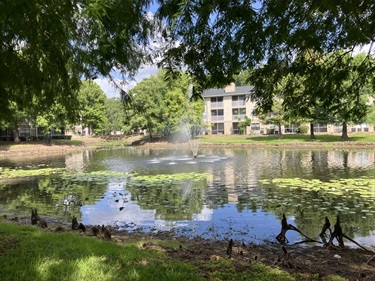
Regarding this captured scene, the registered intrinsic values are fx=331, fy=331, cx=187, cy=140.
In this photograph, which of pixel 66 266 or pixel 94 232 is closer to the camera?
pixel 66 266

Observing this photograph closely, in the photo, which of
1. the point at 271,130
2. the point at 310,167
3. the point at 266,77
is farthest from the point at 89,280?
the point at 271,130

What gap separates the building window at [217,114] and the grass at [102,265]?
2268 inches

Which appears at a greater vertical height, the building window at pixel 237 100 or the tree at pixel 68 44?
the building window at pixel 237 100

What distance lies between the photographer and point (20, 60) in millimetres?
4121

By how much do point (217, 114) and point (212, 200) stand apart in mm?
51323

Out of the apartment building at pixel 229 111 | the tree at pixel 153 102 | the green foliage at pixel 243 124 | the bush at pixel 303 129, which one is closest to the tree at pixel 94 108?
the tree at pixel 153 102

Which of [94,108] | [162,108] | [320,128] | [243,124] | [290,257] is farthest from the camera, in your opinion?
[94,108]

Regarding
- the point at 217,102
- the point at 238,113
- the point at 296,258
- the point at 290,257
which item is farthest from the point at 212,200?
the point at 217,102

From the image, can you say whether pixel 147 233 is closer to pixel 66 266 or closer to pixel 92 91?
pixel 66 266

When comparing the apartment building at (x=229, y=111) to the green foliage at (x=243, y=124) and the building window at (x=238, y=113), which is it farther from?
the green foliage at (x=243, y=124)

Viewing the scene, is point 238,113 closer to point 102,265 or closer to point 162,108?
point 162,108

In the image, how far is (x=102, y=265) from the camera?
4.38 meters

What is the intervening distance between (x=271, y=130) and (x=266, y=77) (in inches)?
2070

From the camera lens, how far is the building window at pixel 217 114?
6240cm
